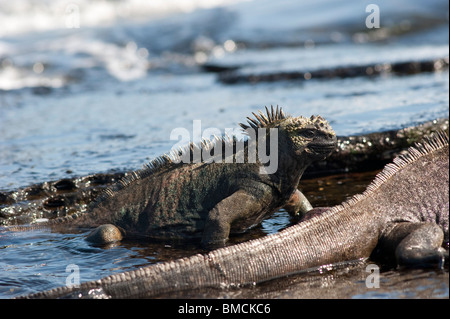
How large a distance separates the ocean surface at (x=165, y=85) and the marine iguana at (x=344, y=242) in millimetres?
313

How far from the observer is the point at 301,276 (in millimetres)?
4238

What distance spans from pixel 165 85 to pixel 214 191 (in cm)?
959

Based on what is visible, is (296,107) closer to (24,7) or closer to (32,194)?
(32,194)

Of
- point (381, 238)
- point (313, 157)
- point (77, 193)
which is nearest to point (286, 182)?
point (313, 157)

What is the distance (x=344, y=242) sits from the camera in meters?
4.38

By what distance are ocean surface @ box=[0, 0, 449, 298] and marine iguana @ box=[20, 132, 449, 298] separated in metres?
0.31

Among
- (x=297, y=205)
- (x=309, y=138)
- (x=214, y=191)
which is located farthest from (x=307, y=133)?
(x=214, y=191)

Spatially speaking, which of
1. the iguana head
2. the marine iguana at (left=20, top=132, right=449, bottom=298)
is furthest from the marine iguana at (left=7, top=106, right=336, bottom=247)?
the marine iguana at (left=20, top=132, right=449, bottom=298)

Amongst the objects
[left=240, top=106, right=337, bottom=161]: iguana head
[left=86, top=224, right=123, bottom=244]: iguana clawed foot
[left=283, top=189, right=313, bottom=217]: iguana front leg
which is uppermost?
[left=240, top=106, right=337, bottom=161]: iguana head

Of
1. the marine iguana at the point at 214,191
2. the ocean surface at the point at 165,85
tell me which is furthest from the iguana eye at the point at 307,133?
the ocean surface at the point at 165,85

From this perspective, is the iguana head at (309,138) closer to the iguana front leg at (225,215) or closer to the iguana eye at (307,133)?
the iguana eye at (307,133)

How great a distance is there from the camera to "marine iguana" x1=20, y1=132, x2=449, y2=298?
3943 millimetres

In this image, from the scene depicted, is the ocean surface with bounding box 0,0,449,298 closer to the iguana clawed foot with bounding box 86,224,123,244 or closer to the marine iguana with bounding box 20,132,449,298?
the iguana clawed foot with bounding box 86,224,123,244

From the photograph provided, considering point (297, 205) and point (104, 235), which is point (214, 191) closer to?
point (297, 205)
